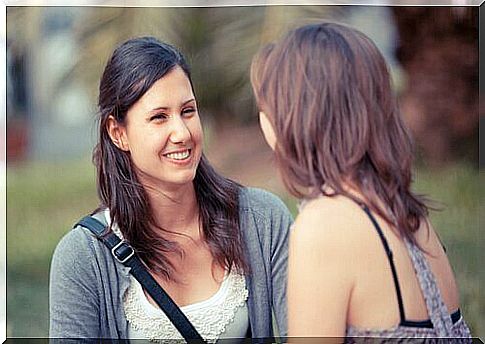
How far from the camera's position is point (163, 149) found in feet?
10.1

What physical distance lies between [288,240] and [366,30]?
2.59 ft

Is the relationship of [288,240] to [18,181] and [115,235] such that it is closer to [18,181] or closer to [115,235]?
[115,235]

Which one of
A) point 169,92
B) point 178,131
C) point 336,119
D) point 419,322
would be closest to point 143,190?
point 178,131

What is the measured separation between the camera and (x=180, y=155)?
3.11m

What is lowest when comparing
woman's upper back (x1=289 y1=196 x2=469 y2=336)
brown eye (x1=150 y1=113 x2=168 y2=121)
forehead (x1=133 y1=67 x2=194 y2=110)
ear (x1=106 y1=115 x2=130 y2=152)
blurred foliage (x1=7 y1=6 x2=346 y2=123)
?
woman's upper back (x1=289 y1=196 x2=469 y2=336)

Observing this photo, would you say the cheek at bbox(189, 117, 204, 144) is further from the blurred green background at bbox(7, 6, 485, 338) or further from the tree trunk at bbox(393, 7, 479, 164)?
the tree trunk at bbox(393, 7, 479, 164)

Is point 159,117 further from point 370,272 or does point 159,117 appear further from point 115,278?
point 370,272

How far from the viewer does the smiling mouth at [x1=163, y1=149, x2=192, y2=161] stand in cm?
310

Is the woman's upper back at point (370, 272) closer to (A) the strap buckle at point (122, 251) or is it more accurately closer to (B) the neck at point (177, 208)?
(B) the neck at point (177, 208)

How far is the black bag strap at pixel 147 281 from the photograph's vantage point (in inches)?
122

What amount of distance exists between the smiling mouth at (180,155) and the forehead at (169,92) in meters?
0.17

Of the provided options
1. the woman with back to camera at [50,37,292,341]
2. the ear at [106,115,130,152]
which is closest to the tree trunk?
the woman with back to camera at [50,37,292,341]

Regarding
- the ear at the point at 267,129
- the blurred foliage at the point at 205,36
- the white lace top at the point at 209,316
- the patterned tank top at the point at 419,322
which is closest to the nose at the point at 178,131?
the blurred foliage at the point at 205,36

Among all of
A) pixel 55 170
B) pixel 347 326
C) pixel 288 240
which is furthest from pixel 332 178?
pixel 55 170
